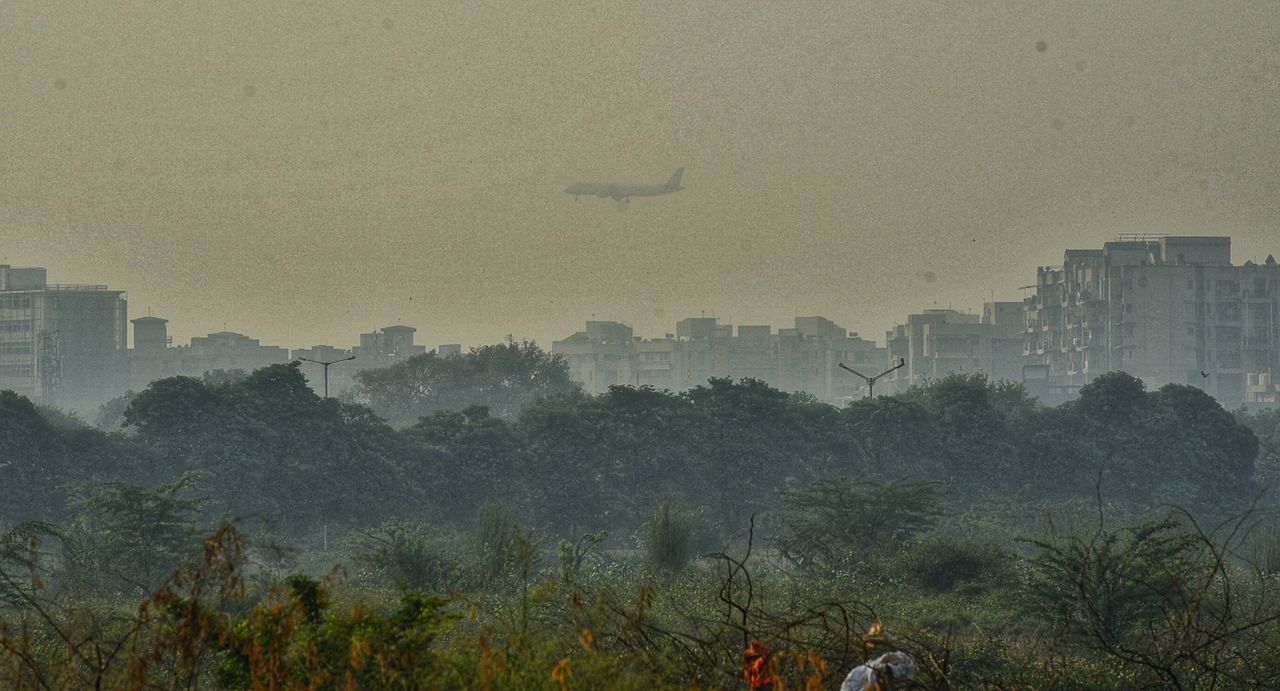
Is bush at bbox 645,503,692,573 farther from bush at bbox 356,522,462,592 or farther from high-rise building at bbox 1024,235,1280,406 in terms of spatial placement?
high-rise building at bbox 1024,235,1280,406

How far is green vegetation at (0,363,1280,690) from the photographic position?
18844 millimetres

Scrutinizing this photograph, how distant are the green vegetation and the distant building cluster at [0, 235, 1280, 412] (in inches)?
1929

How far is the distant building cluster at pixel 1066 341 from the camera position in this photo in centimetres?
11100

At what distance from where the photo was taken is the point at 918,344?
457ft

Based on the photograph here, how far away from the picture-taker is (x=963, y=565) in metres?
25.0

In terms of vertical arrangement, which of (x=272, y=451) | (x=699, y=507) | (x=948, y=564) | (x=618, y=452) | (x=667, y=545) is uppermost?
(x=272, y=451)

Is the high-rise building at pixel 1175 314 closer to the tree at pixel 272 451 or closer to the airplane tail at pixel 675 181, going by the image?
the airplane tail at pixel 675 181

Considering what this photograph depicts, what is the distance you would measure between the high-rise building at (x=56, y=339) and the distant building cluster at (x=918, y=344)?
0.12 meters

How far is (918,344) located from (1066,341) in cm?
1925

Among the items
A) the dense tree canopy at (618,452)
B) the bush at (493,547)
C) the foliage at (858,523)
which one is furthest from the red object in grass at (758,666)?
the dense tree canopy at (618,452)

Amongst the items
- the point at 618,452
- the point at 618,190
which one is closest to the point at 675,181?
the point at 618,190

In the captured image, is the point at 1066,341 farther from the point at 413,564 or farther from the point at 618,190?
the point at 413,564

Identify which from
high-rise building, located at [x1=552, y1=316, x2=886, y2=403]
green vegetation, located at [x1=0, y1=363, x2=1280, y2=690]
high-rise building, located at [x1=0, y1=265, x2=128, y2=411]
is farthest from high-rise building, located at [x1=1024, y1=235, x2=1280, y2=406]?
high-rise building, located at [x1=0, y1=265, x2=128, y2=411]

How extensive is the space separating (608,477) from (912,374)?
98.4 meters
